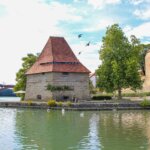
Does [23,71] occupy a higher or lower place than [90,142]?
higher

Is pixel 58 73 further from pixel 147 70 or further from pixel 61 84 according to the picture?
pixel 147 70

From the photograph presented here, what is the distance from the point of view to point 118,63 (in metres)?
52.7

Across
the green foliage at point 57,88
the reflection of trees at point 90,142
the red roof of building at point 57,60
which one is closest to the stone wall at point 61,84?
the green foliage at point 57,88

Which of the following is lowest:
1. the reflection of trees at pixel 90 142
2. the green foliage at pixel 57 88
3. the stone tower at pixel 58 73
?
the reflection of trees at pixel 90 142

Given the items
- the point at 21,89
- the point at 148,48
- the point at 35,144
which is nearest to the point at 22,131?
the point at 35,144

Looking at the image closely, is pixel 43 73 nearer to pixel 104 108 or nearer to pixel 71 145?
pixel 104 108

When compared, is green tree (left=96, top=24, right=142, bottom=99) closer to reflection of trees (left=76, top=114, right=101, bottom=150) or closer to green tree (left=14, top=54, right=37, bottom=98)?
green tree (left=14, top=54, right=37, bottom=98)

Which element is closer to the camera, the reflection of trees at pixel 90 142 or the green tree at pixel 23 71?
the reflection of trees at pixel 90 142

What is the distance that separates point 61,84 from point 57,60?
11.3 ft

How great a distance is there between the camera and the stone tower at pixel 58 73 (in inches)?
2182

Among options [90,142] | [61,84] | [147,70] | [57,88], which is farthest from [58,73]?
[90,142]

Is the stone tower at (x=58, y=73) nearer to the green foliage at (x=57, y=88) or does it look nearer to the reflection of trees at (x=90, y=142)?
the green foliage at (x=57, y=88)

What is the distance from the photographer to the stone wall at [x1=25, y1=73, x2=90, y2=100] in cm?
5538

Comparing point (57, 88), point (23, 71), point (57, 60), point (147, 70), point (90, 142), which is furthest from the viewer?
point (147, 70)
